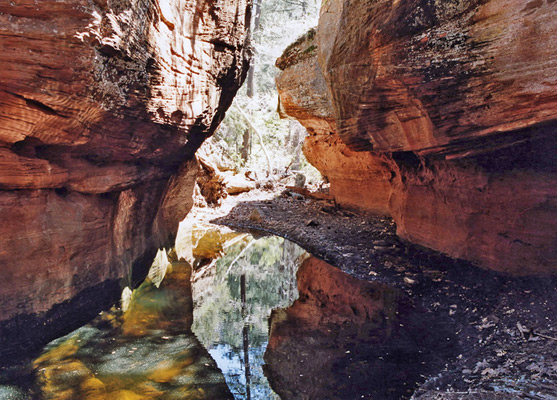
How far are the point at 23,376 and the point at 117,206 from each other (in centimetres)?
286

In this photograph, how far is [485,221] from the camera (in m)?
6.32

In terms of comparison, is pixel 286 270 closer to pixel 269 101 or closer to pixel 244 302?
pixel 244 302

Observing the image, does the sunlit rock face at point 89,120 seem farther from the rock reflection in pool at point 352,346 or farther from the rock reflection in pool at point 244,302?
the rock reflection in pool at point 352,346

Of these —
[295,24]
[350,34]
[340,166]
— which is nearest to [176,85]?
[350,34]

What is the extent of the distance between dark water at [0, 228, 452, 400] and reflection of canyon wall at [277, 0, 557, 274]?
6.41 ft

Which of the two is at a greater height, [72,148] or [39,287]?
[72,148]

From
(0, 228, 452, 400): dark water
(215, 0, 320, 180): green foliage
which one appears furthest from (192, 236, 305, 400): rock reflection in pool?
(215, 0, 320, 180): green foliage

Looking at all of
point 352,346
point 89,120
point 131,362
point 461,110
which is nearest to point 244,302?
point 352,346

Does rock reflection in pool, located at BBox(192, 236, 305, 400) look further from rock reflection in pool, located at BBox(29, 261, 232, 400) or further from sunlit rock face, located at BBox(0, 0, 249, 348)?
sunlit rock face, located at BBox(0, 0, 249, 348)

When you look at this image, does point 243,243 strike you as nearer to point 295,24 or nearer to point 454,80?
point 454,80

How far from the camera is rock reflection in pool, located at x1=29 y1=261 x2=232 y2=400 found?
3.89 meters

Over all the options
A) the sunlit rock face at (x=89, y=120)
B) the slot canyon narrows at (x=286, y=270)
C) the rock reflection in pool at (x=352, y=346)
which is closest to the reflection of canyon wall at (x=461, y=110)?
the slot canyon narrows at (x=286, y=270)

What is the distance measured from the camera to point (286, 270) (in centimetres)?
907

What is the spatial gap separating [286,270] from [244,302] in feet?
7.15
